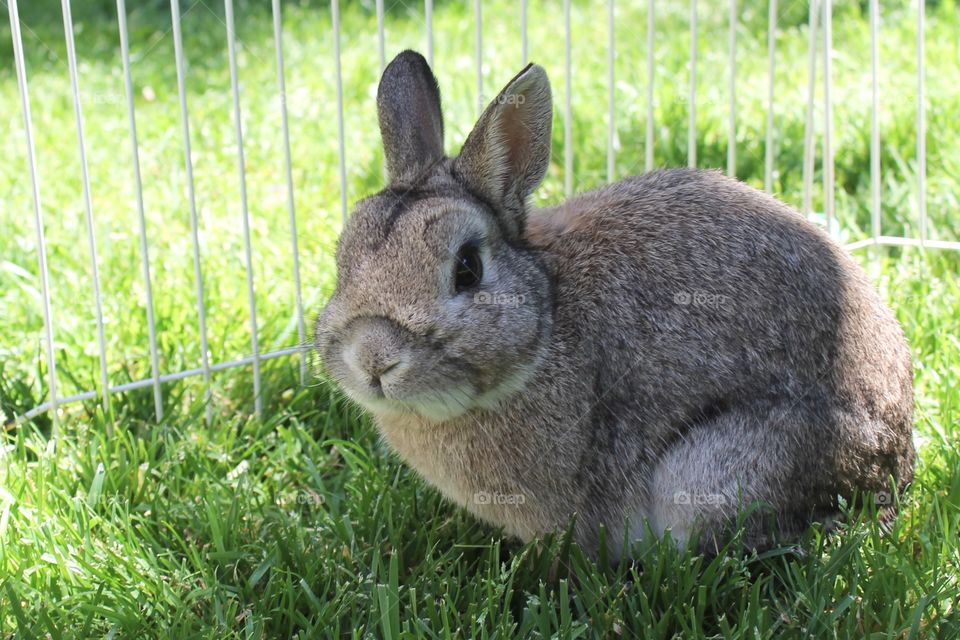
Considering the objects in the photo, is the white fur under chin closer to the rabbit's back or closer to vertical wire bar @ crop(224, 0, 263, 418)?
the rabbit's back

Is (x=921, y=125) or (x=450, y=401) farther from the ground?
(x=921, y=125)

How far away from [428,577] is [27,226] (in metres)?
2.76

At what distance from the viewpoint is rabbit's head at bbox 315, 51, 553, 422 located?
2.68 metres

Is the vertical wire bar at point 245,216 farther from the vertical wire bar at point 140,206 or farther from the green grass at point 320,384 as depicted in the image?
the vertical wire bar at point 140,206

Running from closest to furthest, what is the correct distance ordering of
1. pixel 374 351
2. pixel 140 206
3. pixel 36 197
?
pixel 374 351 → pixel 36 197 → pixel 140 206

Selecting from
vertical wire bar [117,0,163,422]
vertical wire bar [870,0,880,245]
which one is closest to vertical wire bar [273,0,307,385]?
vertical wire bar [117,0,163,422]

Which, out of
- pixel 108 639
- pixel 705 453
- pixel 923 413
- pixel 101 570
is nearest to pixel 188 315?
pixel 101 570

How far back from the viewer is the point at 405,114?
10.1ft

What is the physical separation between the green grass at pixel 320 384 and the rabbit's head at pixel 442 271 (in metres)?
0.48

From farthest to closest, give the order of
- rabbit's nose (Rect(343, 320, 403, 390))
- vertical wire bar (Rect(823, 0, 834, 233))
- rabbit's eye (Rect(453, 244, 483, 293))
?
vertical wire bar (Rect(823, 0, 834, 233)) → rabbit's eye (Rect(453, 244, 483, 293)) → rabbit's nose (Rect(343, 320, 403, 390))

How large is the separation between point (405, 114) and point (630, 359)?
85 cm

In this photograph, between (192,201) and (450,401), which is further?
(192,201)

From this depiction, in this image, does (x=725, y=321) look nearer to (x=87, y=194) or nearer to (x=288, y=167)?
(x=288, y=167)

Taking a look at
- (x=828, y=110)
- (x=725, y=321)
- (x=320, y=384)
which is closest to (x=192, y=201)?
(x=320, y=384)
